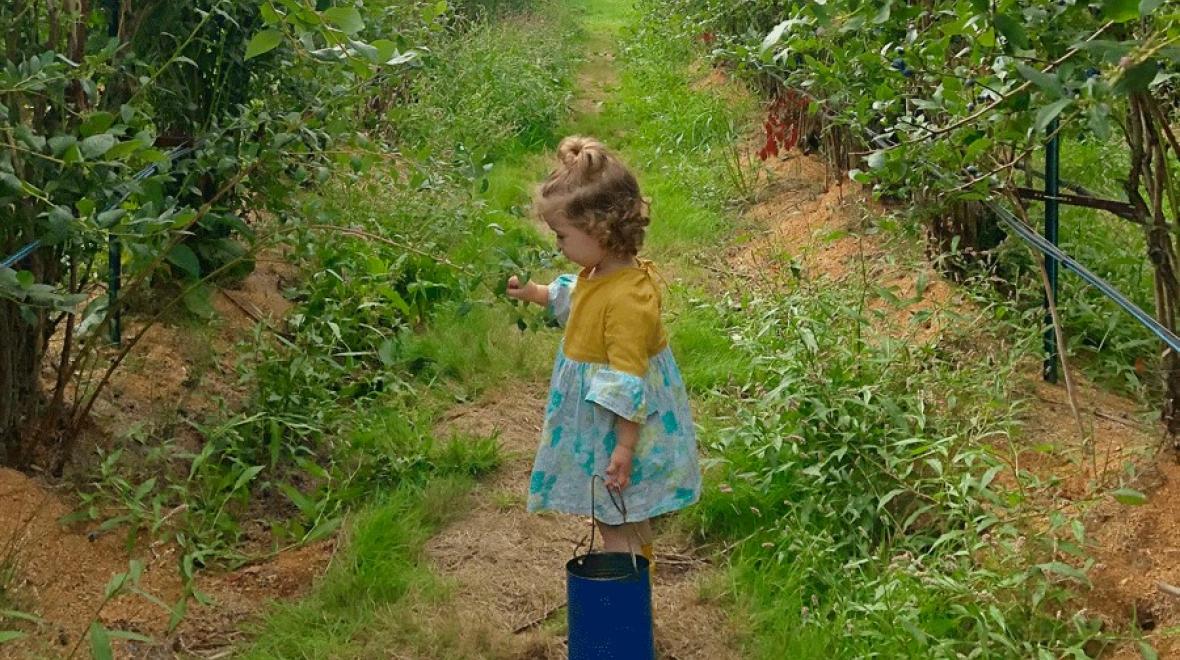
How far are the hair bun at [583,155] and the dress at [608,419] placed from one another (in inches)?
10.2

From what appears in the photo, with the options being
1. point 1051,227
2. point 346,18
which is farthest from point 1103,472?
point 346,18

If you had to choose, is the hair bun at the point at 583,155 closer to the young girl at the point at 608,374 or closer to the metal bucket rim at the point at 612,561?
the young girl at the point at 608,374

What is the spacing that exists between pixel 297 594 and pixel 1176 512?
88.5 inches

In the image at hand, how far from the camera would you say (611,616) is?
111 inches

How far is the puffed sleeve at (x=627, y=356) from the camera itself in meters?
2.93

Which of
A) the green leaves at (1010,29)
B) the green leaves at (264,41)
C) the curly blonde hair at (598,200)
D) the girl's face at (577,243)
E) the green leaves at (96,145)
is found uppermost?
the green leaves at (1010,29)

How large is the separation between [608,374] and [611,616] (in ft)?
1.79

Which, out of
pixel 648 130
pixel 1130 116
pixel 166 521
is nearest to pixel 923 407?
pixel 1130 116

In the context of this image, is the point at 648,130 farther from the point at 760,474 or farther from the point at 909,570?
the point at 909,570

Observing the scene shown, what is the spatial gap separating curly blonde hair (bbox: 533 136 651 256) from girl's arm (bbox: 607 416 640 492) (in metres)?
0.42

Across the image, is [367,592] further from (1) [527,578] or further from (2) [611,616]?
(2) [611,616]

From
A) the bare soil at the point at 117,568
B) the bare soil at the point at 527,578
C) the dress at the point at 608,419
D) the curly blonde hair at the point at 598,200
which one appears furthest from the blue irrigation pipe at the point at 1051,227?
the bare soil at the point at 117,568

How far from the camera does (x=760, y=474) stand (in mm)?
3846

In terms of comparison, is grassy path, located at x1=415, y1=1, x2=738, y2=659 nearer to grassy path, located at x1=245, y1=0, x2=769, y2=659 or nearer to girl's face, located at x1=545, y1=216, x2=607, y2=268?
grassy path, located at x1=245, y1=0, x2=769, y2=659
